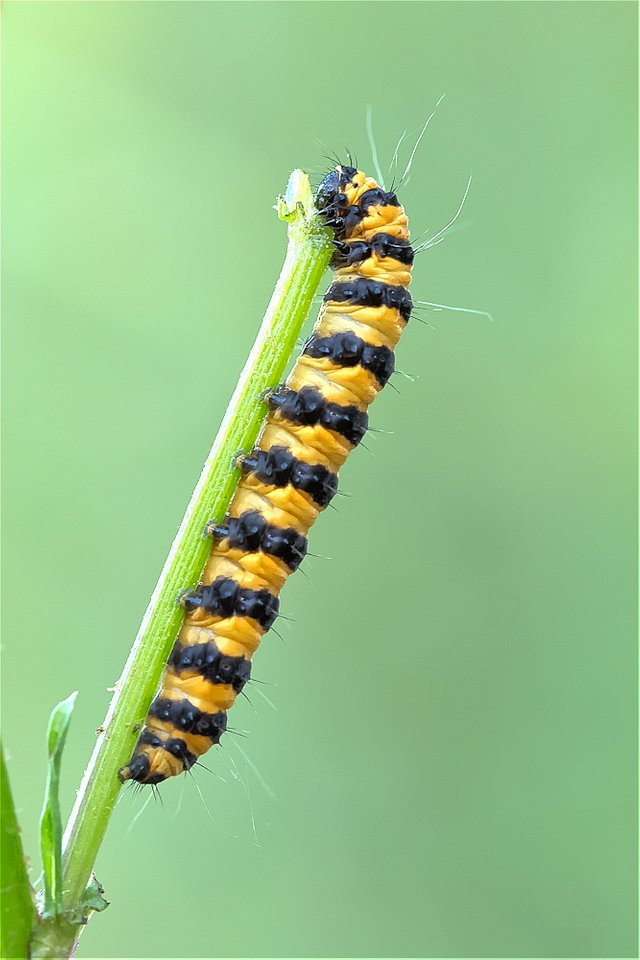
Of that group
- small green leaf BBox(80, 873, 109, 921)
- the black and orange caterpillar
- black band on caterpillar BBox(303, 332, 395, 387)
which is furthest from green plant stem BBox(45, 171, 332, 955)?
black band on caterpillar BBox(303, 332, 395, 387)

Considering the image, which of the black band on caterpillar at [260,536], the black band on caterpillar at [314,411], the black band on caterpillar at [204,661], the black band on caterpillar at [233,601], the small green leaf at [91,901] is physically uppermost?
the black band on caterpillar at [314,411]

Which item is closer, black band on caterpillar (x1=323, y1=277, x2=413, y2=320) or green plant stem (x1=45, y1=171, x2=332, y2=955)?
green plant stem (x1=45, y1=171, x2=332, y2=955)

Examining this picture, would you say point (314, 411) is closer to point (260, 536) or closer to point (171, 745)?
point (260, 536)

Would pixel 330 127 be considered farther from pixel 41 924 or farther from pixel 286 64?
pixel 41 924

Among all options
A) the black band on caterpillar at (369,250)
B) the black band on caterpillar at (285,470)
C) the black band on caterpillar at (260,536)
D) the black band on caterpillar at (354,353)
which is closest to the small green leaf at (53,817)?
the black band on caterpillar at (260,536)

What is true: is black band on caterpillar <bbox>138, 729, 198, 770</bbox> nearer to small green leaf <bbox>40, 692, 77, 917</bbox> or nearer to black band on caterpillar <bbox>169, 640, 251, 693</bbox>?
black band on caterpillar <bbox>169, 640, 251, 693</bbox>

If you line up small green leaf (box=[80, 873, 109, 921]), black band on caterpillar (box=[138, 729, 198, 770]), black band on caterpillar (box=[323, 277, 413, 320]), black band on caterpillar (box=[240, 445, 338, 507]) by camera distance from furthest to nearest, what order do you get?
black band on caterpillar (box=[323, 277, 413, 320]) → black band on caterpillar (box=[240, 445, 338, 507]) → black band on caterpillar (box=[138, 729, 198, 770]) → small green leaf (box=[80, 873, 109, 921])

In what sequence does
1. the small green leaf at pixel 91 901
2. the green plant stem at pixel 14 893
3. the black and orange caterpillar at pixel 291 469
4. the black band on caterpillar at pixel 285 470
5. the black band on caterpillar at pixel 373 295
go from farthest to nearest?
the black band on caterpillar at pixel 373 295, the black band on caterpillar at pixel 285 470, the black and orange caterpillar at pixel 291 469, the small green leaf at pixel 91 901, the green plant stem at pixel 14 893

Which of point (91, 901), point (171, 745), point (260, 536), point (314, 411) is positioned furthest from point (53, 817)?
point (314, 411)

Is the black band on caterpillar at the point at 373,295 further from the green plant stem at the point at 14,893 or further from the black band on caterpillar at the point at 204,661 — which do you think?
the green plant stem at the point at 14,893
